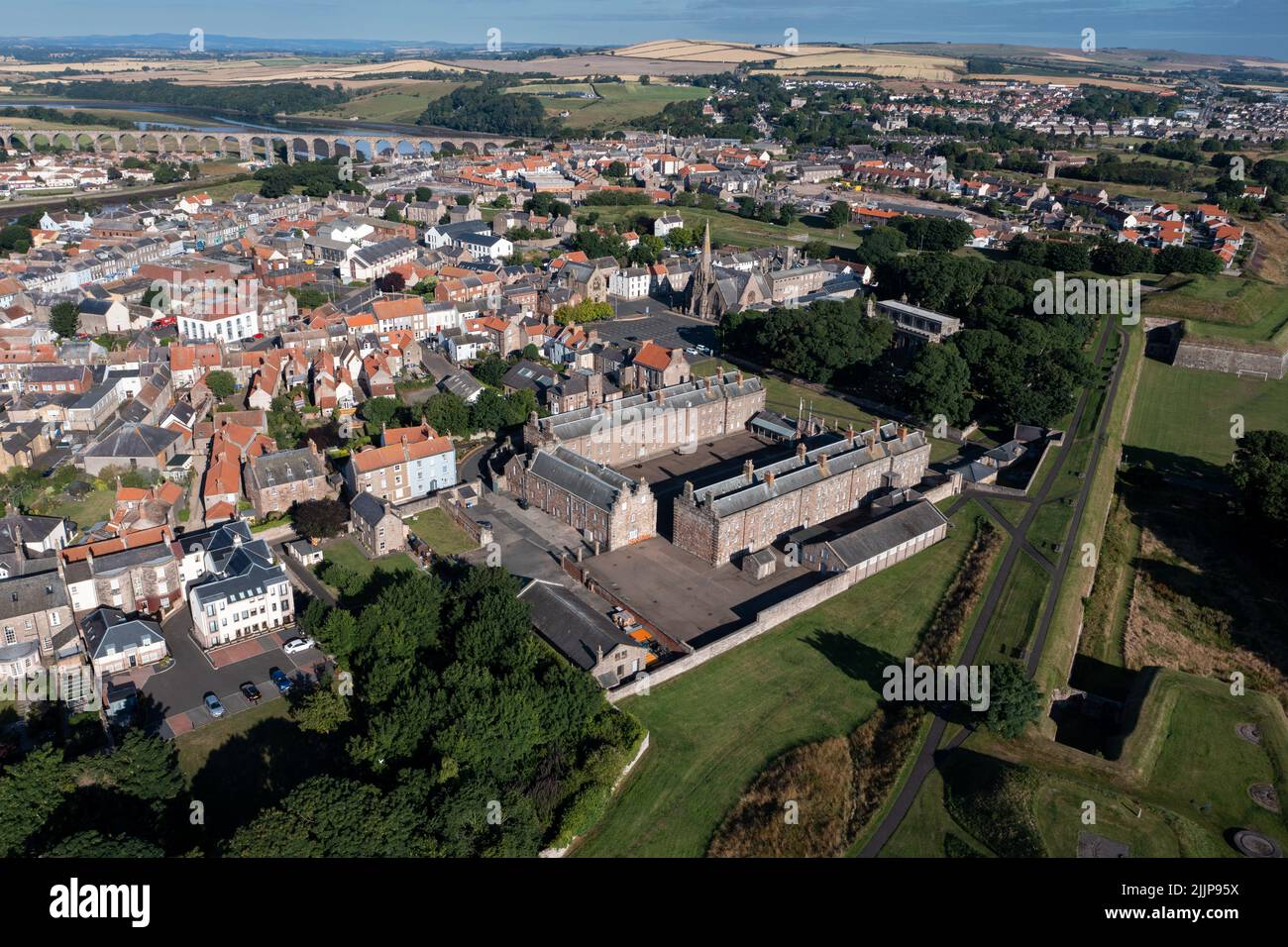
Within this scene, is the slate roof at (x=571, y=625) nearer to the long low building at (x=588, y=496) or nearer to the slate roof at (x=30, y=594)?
the long low building at (x=588, y=496)

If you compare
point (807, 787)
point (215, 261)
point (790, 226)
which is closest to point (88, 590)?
point (807, 787)

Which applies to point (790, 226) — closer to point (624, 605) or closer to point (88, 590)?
point (624, 605)

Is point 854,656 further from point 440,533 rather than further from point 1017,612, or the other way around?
point 440,533

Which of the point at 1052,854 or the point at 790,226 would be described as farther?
the point at 790,226

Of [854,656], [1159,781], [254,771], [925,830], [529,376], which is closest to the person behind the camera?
[925,830]

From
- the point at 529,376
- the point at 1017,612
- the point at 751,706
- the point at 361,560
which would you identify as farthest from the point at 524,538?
the point at 1017,612

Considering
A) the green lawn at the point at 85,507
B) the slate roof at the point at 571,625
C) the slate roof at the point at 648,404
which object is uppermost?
the slate roof at the point at 648,404

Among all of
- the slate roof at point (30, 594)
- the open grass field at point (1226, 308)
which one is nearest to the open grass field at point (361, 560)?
the slate roof at point (30, 594)
